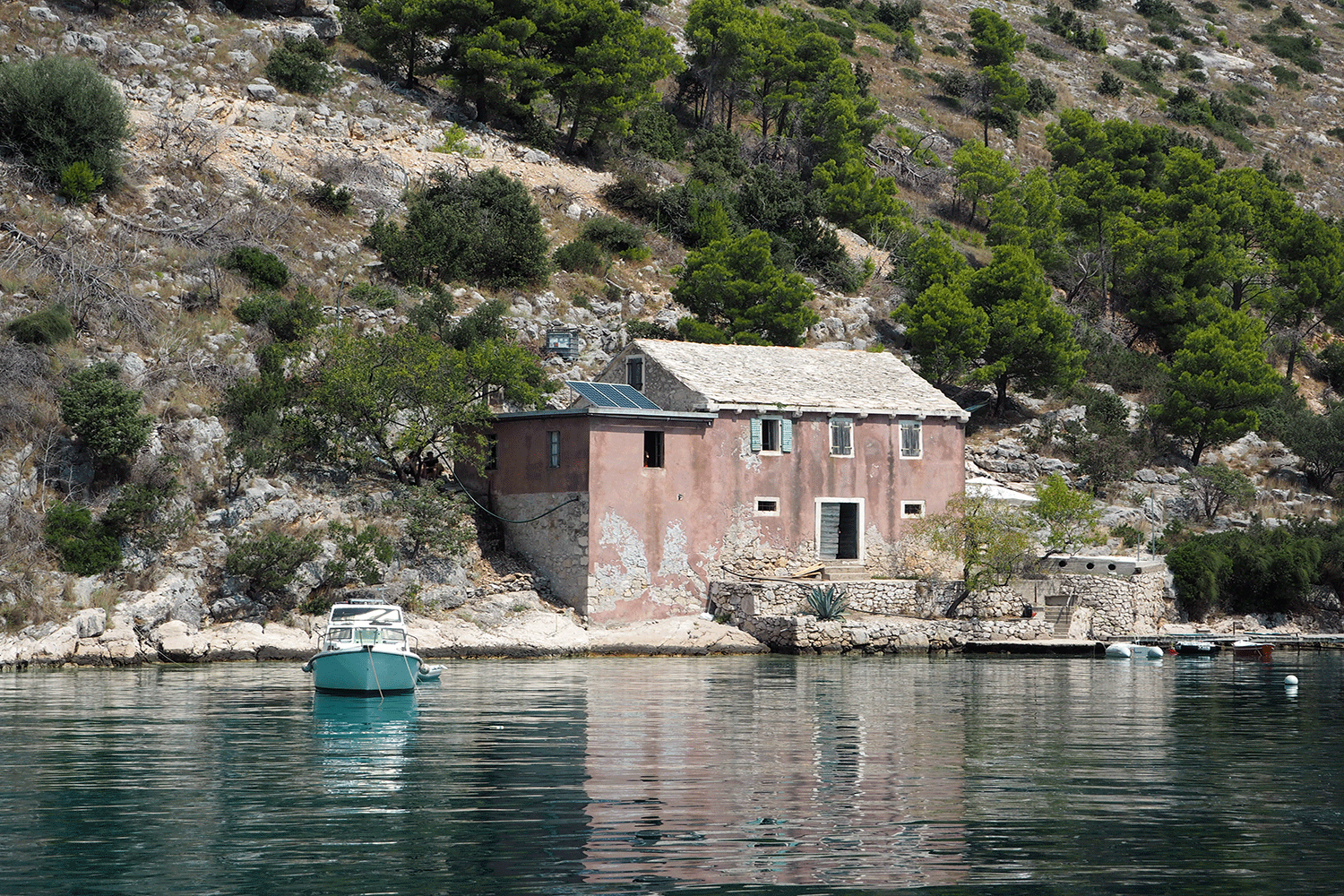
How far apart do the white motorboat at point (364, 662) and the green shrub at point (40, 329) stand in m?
18.0

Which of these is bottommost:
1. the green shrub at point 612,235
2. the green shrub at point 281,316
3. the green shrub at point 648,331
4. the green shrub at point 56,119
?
the green shrub at point 281,316

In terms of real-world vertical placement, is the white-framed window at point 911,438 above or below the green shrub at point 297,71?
below

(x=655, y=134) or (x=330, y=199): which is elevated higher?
(x=655, y=134)

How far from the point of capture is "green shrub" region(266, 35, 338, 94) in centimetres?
6344

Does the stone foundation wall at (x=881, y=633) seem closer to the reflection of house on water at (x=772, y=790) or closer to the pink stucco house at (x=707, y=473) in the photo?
the pink stucco house at (x=707, y=473)

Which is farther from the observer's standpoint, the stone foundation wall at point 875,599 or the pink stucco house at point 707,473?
the stone foundation wall at point 875,599

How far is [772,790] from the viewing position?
706 inches

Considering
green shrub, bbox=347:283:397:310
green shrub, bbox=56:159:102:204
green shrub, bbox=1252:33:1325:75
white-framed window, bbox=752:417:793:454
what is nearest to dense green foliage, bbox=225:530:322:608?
white-framed window, bbox=752:417:793:454

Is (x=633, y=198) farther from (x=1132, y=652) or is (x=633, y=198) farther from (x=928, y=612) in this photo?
(x=1132, y=652)

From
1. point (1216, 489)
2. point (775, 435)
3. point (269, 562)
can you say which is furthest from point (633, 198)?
point (269, 562)

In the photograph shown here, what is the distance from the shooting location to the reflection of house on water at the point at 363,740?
18.6m

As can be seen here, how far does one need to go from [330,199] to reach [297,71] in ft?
32.1

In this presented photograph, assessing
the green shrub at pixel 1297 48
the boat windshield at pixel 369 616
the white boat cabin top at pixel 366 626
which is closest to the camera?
the white boat cabin top at pixel 366 626

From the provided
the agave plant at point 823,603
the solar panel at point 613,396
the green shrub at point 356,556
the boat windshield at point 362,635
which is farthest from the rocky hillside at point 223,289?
the boat windshield at point 362,635
